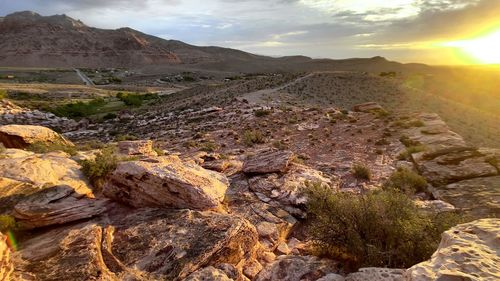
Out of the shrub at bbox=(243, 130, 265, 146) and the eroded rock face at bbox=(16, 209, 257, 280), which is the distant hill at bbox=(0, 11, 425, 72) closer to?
the shrub at bbox=(243, 130, 265, 146)

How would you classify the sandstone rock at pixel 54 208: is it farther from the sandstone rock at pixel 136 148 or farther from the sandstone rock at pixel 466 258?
the sandstone rock at pixel 466 258

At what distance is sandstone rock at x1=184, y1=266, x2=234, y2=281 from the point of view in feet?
21.3

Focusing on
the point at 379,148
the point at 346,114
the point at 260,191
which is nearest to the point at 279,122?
the point at 346,114

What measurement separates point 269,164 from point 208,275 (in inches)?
258

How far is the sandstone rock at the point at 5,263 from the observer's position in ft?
19.5

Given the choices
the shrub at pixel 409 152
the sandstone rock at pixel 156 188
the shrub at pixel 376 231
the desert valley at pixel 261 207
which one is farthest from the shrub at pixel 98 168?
the shrub at pixel 409 152

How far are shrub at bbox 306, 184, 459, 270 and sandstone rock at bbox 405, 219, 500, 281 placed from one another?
1461 millimetres

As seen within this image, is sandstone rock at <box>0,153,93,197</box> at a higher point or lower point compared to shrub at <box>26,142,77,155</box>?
higher

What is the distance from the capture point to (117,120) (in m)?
34.3

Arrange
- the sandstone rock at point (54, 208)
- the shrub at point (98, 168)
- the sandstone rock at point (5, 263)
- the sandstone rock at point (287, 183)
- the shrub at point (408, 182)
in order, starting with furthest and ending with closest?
the shrub at point (408, 182) → the sandstone rock at point (287, 183) → the shrub at point (98, 168) → the sandstone rock at point (54, 208) → the sandstone rock at point (5, 263)

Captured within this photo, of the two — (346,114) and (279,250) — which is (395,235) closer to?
(279,250)

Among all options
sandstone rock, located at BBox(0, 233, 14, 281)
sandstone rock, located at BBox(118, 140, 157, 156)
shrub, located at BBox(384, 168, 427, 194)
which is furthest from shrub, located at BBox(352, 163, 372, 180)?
sandstone rock, located at BBox(0, 233, 14, 281)

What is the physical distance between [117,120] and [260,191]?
86.8 ft

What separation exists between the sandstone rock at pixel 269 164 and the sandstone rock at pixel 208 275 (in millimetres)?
5942
